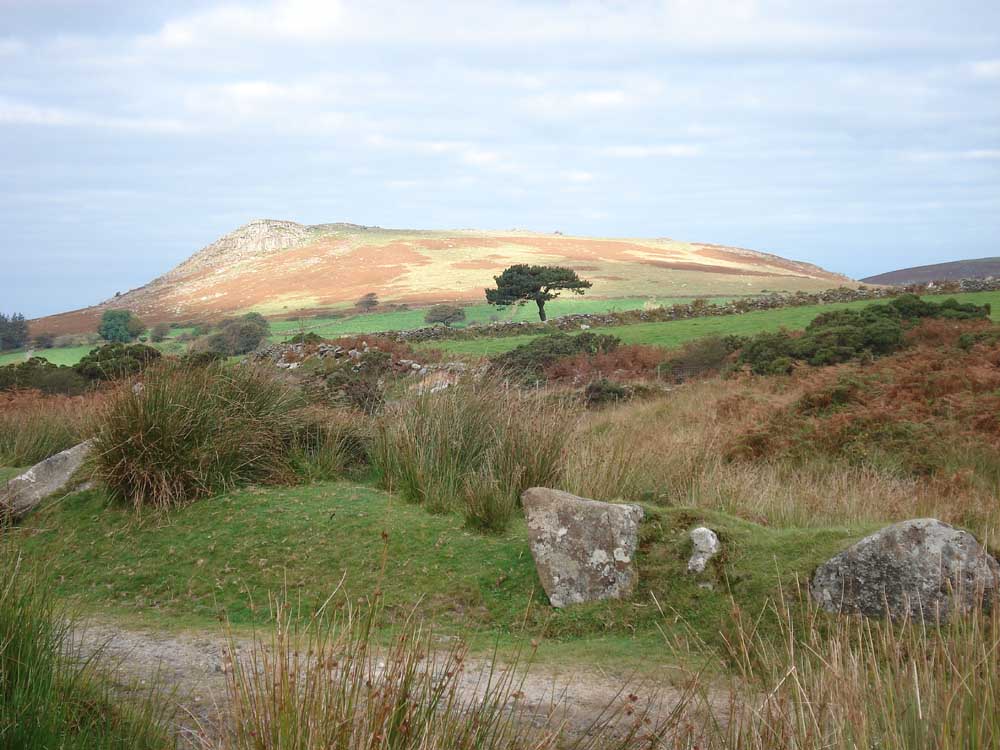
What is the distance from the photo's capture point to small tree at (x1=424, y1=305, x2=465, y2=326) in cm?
4959

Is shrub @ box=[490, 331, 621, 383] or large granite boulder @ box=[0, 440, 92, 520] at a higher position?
shrub @ box=[490, 331, 621, 383]

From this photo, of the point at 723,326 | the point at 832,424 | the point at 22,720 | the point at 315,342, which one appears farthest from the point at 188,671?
the point at 723,326

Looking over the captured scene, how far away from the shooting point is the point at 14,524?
908 centimetres

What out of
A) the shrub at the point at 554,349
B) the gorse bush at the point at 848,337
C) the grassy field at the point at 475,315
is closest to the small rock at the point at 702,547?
the gorse bush at the point at 848,337

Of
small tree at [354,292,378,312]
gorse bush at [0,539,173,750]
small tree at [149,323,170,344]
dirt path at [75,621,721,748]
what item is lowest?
dirt path at [75,621,721,748]

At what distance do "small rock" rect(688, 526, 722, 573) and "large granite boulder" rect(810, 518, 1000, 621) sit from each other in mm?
845

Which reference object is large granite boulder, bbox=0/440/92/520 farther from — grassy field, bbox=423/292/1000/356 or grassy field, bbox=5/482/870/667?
grassy field, bbox=423/292/1000/356

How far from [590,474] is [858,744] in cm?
595

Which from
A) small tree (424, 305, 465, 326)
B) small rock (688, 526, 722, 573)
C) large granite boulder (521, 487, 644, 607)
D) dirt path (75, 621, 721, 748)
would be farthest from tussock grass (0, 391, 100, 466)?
small tree (424, 305, 465, 326)

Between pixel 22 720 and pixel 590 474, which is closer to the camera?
pixel 22 720

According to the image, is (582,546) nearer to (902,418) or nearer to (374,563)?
(374,563)

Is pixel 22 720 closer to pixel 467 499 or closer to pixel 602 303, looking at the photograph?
pixel 467 499

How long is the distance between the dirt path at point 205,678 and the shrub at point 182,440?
7.31ft

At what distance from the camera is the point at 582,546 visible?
6746mm
